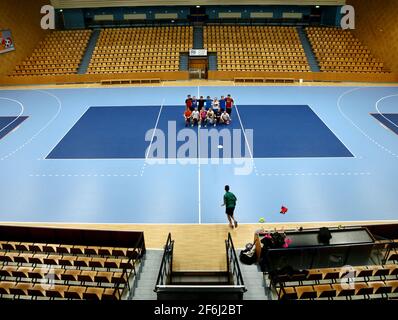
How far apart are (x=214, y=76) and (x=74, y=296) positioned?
74.1ft

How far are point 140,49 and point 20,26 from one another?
398 inches

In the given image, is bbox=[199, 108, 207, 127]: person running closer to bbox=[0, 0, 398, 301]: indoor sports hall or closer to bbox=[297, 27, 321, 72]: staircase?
bbox=[0, 0, 398, 301]: indoor sports hall

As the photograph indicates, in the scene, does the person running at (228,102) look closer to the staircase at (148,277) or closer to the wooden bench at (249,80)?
the wooden bench at (249,80)

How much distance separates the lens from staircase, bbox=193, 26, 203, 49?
29.7 m

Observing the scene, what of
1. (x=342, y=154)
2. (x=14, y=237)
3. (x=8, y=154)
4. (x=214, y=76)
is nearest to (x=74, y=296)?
(x=14, y=237)

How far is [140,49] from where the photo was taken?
2944cm

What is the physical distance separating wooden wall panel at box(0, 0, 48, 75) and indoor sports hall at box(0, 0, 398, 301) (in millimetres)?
123

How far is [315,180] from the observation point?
12570mm

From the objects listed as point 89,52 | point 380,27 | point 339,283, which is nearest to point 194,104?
point 339,283

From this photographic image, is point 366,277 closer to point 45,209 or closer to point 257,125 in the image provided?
point 45,209

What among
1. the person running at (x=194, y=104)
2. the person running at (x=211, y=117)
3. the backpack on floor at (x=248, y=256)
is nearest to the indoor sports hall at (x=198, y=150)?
the backpack on floor at (x=248, y=256)

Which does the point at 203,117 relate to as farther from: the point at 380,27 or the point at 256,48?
the point at 380,27

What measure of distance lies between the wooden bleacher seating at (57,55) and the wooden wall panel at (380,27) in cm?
2494

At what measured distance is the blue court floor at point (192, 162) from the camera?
437 inches
